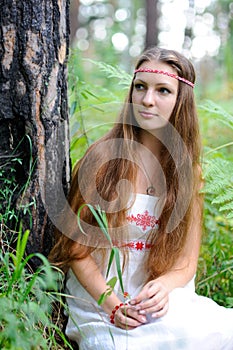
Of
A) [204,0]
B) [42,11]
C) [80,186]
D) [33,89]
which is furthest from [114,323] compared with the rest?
[204,0]

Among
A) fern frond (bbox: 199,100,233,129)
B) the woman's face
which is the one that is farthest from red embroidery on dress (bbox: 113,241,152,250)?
fern frond (bbox: 199,100,233,129)

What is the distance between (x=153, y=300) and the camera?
2035mm

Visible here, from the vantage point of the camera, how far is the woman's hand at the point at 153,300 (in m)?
2.02

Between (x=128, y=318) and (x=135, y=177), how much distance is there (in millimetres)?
662

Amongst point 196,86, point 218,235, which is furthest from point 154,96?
point 196,86

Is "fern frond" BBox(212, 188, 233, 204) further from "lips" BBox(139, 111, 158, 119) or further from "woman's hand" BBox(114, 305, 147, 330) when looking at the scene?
"woman's hand" BBox(114, 305, 147, 330)

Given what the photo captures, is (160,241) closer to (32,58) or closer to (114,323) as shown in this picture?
(114,323)

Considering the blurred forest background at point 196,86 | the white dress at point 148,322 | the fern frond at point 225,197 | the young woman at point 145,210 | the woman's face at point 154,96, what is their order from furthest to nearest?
the blurred forest background at point 196,86 < the fern frond at point 225,197 < the woman's face at point 154,96 < the young woman at point 145,210 < the white dress at point 148,322

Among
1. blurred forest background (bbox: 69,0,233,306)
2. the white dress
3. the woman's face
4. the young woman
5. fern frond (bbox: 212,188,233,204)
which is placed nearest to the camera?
the white dress

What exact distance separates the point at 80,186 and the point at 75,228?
193mm

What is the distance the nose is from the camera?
2211 mm

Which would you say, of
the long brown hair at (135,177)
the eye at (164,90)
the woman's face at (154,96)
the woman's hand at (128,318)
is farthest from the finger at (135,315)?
the eye at (164,90)

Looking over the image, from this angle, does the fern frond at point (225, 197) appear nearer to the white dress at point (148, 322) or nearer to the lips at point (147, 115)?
the white dress at point (148, 322)

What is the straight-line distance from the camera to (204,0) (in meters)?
16.2
